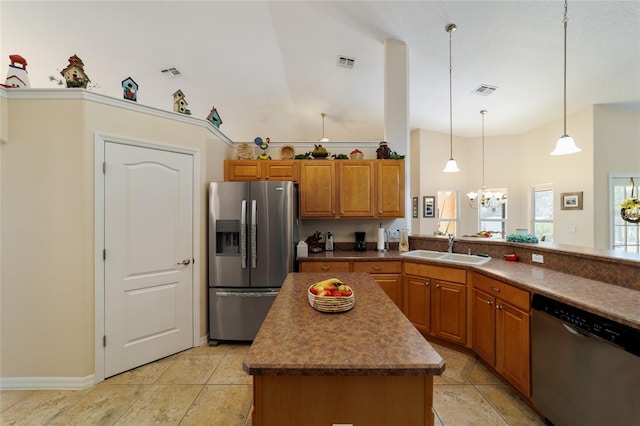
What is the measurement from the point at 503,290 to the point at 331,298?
5.27ft

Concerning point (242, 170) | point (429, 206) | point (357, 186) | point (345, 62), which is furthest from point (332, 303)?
point (429, 206)

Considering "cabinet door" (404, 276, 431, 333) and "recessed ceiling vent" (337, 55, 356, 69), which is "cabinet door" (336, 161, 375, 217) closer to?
"cabinet door" (404, 276, 431, 333)

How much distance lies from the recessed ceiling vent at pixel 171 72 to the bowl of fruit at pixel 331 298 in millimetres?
4537

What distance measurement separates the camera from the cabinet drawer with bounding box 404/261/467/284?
2.50m

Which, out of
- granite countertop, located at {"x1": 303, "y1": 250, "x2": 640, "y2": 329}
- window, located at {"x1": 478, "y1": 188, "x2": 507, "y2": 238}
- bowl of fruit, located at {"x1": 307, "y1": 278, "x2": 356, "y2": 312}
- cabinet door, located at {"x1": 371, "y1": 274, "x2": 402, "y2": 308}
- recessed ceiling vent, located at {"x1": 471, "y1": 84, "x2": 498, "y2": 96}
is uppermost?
recessed ceiling vent, located at {"x1": 471, "y1": 84, "x2": 498, "y2": 96}

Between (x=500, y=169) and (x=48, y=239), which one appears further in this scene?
(x=500, y=169)

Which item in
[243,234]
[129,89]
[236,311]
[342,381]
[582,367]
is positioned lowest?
[236,311]

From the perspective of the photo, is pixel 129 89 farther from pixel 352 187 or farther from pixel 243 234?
pixel 352 187

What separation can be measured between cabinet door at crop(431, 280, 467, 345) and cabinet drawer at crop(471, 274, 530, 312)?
178mm

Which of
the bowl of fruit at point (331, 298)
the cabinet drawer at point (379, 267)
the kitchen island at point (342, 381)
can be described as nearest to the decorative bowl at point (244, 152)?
the cabinet drawer at point (379, 267)

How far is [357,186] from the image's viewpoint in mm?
3344

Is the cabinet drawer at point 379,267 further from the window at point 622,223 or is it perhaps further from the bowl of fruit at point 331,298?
the window at point 622,223

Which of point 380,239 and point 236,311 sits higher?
point 380,239

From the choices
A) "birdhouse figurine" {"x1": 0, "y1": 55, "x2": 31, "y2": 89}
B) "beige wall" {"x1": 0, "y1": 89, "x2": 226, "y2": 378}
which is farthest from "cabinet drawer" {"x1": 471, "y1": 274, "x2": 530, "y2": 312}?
"birdhouse figurine" {"x1": 0, "y1": 55, "x2": 31, "y2": 89}
